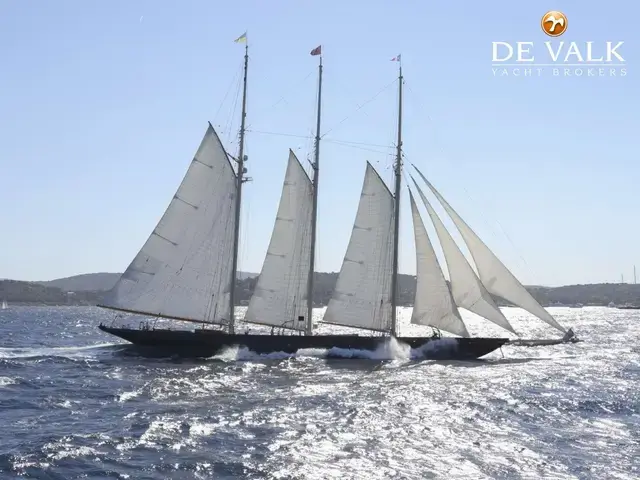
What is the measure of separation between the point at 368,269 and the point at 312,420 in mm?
Answer: 23755

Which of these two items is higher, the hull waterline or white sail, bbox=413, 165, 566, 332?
white sail, bbox=413, 165, 566, 332

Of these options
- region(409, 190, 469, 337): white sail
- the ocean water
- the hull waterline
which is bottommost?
the ocean water

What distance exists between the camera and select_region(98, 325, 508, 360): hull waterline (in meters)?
49.3

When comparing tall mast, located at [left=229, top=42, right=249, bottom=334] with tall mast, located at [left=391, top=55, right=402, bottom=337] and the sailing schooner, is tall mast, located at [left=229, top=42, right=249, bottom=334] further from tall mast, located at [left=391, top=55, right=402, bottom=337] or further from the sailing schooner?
tall mast, located at [left=391, top=55, right=402, bottom=337]

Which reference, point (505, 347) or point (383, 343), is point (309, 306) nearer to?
point (383, 343)

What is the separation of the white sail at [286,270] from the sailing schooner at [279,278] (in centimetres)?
7

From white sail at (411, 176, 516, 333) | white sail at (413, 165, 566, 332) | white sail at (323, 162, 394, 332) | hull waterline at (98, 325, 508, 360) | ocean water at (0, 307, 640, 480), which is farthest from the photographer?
white sail at (323, 162, 394, 332)

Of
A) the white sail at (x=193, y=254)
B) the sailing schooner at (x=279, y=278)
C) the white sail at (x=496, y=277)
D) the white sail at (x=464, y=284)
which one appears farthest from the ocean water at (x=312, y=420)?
the white sail at (x=193, y=254)

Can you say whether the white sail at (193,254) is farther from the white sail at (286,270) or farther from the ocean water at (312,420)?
the ocean water at (312,420)

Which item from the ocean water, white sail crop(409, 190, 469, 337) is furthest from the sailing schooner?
the ocean water

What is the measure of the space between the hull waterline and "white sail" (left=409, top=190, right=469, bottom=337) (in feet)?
6.58

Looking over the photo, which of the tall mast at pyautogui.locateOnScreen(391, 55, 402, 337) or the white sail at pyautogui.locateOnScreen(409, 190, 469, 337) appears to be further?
the tall mast at pyautogui.locateOnScreen(391, 55, 402, 337)

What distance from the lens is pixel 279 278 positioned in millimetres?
51281

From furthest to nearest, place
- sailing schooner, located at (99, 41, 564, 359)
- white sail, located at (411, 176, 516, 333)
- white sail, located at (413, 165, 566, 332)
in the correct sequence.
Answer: sailing schooner, located at (99, 41, 564, 359), white sail, located at (413, 165, 566, 332), white sail, located at (411, 176, 516, 333)
